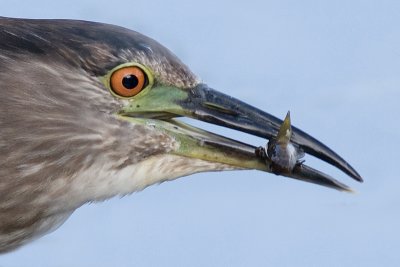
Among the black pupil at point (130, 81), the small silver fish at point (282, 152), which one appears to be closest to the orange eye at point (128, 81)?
the black pupil at point (130, 81)

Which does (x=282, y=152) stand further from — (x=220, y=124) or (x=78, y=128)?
(x=78, y=128)

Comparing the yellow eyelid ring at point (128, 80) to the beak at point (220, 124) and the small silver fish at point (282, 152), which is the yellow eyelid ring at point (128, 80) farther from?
the small silver fish at point (282, 152)

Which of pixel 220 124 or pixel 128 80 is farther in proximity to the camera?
pixel 220 124

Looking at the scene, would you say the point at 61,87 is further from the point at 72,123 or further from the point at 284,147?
the point at 284,147

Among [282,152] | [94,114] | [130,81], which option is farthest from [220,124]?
[94,114]

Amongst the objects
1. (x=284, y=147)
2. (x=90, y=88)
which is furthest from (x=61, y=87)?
(x=284, y=147)

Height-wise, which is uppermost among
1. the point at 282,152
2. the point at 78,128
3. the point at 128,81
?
the point at 128,81

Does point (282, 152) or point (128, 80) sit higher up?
point (128, 80)

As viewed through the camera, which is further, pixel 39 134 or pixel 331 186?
pixel 331 186
